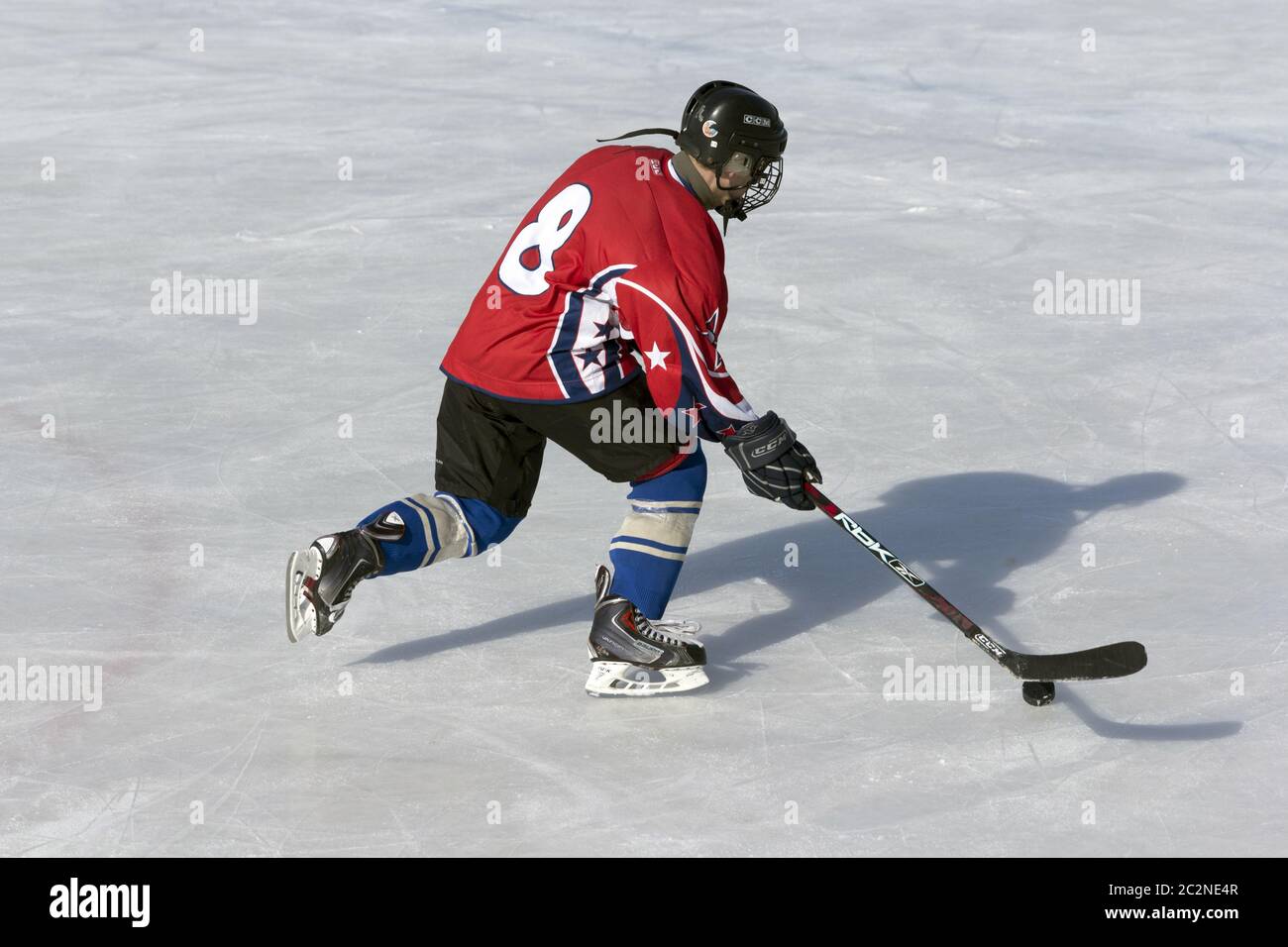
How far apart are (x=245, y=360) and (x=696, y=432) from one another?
2.24 metres

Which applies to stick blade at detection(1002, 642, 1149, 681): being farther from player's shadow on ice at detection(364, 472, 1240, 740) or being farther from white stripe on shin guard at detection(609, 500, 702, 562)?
white stripe on shin guard at detection(609, 500, 702, 562)

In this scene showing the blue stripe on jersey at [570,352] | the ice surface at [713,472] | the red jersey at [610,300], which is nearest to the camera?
the ice surface at [713,472]

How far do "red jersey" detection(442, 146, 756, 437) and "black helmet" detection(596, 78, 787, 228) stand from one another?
7 centimetres

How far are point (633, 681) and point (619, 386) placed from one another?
553 mm

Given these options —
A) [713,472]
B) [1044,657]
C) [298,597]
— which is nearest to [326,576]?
[298,597]

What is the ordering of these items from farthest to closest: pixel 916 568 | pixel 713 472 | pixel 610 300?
pixel 713 472 < pixel 916 568 < pixel 610 300

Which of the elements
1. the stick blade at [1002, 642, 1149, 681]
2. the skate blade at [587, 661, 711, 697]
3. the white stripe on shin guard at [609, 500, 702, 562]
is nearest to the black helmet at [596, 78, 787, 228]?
the white stripe on shin guard at [609, 500, 702, 562]

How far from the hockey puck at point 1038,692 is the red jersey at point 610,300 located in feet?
2.38

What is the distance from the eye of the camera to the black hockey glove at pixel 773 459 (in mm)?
3131

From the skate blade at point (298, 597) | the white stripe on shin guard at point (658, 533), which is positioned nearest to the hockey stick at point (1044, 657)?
the white stripe on shin guard at point (658, 533)

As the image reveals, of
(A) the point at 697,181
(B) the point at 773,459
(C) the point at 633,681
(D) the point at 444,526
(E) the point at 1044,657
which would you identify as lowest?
(C) the point at 633,681

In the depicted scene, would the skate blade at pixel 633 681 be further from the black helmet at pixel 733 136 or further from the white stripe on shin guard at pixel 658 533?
the black helmet at pixel 733 136

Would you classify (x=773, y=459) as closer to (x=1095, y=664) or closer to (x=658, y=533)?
(x=658, y=533)

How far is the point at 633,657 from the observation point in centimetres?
319
